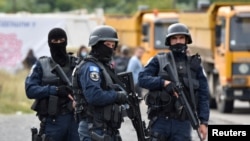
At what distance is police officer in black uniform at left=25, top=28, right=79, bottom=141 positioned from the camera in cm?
983

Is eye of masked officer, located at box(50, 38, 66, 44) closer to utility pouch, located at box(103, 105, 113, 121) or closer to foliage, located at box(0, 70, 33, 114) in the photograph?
utility pouch, located at box(103, 105, 113, 121)

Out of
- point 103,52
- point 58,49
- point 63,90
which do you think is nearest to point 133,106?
point 103,52

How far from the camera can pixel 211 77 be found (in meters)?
25.0

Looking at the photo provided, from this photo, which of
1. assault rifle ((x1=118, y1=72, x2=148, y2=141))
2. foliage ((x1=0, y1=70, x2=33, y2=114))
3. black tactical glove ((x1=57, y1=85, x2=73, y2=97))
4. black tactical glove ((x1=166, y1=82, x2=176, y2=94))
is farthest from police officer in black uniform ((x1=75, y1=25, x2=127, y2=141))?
foliage ((x1=0, y1=70, x2=33, y2=114))

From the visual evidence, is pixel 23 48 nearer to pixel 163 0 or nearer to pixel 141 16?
pixel 141 16

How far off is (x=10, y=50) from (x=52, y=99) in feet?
91.1

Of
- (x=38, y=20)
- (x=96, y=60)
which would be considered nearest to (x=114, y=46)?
(x=96, y=60)

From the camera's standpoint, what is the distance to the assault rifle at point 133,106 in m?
8.56

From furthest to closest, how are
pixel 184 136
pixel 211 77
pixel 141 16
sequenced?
pixel 141 16 < pixel 211 77 < pixel 184 136

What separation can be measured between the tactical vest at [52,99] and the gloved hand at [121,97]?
5.15 ft

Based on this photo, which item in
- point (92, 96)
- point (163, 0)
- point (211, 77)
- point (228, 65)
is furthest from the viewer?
point (163, 0)

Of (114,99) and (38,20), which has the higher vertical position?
(114,99)

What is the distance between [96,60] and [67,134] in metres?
1.65

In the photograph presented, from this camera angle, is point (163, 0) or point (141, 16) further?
point (163, 0)
